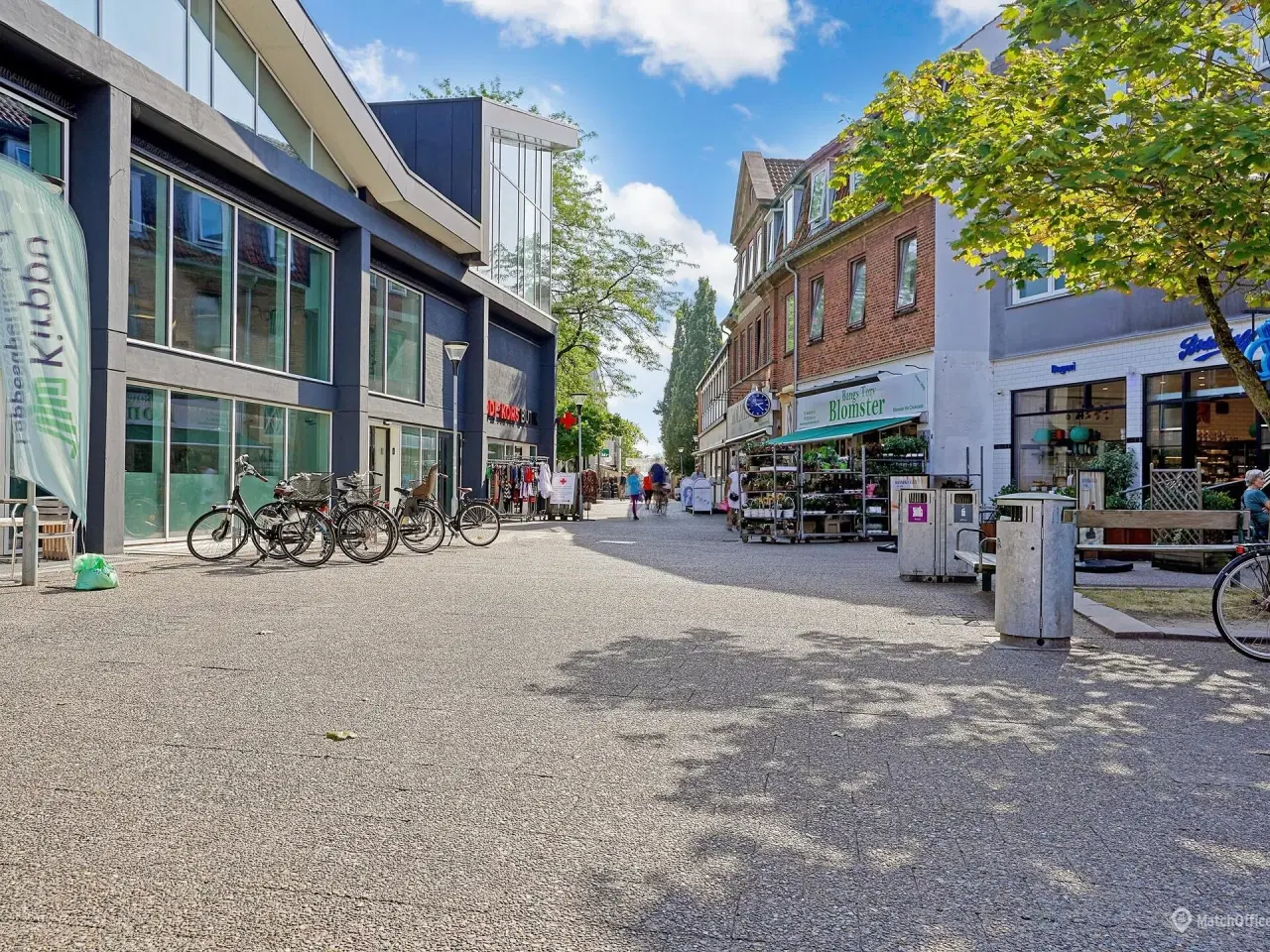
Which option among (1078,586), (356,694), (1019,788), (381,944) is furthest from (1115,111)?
(381,944)

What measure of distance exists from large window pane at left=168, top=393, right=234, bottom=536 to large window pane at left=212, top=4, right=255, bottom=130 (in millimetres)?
4580

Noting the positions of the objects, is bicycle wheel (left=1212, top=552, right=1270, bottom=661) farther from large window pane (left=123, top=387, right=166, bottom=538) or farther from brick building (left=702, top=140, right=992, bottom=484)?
large window pane (left=123, top=387, right=166, bottom=538)

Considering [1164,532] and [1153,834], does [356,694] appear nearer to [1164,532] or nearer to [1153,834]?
A: [1153,834]

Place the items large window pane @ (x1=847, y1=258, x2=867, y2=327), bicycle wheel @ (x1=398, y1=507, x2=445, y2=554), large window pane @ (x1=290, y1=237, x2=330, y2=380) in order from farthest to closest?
large window pane @ (x1=847, y1=258, x2=867, y2=327)
large window pane @ (x1=290, y1=237, x2=330, y2=380)
bicycle wheel @ (x1=398, y1=507, x2=445, y2=554)

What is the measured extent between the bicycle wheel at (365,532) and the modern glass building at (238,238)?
9.22 feet

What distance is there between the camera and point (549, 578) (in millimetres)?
11617

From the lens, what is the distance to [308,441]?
18.6 m

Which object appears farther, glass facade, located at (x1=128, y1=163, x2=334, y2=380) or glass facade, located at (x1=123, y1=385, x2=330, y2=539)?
glass facade, located at (x1=128, y1=163, x2=334, y2=380)

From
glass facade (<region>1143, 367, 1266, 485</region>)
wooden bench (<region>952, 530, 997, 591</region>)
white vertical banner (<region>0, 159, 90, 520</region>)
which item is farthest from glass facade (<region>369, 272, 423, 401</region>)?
glass facade (<region>1143, 367, 1266, 485</region>)

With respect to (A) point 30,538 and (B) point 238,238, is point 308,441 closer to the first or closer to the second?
(B) point 238,238

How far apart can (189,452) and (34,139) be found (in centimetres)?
469

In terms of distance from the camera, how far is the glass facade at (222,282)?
45.3ft

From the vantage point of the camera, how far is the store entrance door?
2128 cm

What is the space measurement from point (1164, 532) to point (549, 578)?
8.52 metres
